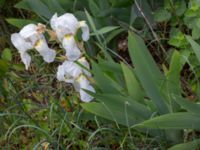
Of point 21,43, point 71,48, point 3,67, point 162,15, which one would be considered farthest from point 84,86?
point 162,15

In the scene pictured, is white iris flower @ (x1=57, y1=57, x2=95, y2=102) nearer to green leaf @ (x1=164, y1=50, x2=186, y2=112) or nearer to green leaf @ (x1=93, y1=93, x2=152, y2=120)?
green leaf @ (x1=93, y1=93, x2=152, y2=120)

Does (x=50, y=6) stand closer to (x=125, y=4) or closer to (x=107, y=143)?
(x=125, y=4)

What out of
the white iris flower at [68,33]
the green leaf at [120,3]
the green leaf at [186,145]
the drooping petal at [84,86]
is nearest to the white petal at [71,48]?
the white iris flower at [68,33]

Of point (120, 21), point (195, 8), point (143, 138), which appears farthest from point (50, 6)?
point (143, 138)

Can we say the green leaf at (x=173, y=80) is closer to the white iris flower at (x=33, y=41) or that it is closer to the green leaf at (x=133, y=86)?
the green leaf at (x=133, y=86)

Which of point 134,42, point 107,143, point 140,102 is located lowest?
point 107,143

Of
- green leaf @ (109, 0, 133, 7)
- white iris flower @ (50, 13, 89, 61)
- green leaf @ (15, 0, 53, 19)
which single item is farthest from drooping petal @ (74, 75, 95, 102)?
green leaf @ (15, 0, 53, 19)

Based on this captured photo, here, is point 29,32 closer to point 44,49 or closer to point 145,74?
point 44,49

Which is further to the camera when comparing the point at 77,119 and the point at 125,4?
the point at 125,4
